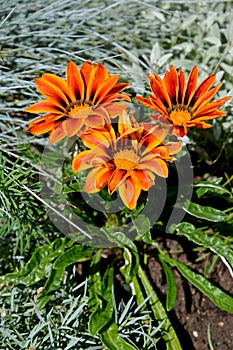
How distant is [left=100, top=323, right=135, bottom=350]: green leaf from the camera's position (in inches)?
48.3

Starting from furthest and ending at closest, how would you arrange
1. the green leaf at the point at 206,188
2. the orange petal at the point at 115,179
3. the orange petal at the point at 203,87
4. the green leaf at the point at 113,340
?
1. the green leaf at the point at 206,188
2. the green leaf at the point at 113,340
3. the orange petal at the point at 203,87
4. the orange petal at the point at 115,179

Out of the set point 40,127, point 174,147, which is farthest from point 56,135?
point 174,147

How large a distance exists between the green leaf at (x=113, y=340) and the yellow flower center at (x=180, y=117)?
20.1 inches

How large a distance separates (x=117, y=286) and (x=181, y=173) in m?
0.37

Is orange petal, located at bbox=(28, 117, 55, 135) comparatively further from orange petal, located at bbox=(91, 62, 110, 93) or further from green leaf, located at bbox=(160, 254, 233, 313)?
green leaf, located at bbox=(160, 254, 233, 313)

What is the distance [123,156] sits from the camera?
3.53 ft

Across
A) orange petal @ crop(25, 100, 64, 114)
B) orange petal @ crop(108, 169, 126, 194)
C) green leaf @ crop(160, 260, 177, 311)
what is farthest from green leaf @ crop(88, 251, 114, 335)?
orange petal @ crop(25, 100, 64, 114)

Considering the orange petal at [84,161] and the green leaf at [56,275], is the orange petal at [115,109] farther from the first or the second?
the green leaf at [56,275]

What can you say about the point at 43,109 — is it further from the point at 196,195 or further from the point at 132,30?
the point at 132,30

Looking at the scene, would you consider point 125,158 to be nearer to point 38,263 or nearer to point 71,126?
point 71,126

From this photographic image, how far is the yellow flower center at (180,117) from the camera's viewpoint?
106 centimetres

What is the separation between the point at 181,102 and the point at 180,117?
5cm

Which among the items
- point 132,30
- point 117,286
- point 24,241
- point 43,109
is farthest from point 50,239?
point 132,30

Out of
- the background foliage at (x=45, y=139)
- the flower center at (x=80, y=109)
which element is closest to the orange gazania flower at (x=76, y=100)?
the flower center at (x=80, y=109)
